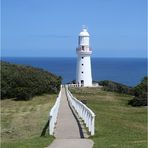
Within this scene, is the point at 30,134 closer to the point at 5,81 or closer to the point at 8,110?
the point at 8,110

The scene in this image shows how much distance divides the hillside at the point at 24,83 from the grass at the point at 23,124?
0.99 meters

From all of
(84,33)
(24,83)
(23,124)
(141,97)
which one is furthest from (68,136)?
(84,33)

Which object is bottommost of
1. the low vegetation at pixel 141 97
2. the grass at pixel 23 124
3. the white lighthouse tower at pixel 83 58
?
the grass at pixel 23 124

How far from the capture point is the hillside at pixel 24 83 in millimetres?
41156

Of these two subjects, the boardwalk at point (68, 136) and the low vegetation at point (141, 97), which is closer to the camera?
the boardwalk at point (68, 136)

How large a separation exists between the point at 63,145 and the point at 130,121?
34.6 feet

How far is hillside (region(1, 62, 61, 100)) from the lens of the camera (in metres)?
41.2

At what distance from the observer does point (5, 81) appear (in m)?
43.5

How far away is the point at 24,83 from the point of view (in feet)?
143

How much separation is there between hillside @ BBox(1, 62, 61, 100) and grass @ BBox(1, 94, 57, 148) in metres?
0.99

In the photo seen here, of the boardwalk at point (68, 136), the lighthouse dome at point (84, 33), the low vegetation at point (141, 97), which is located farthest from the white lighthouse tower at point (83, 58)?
the boardwalk at point (68, 136)

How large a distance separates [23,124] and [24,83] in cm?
1991

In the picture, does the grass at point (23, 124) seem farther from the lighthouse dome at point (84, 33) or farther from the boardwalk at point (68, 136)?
the lighthouse dome at point (84, 33)

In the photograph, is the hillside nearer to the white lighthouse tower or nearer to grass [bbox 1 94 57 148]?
grass [bbox 1 94 57 148]
